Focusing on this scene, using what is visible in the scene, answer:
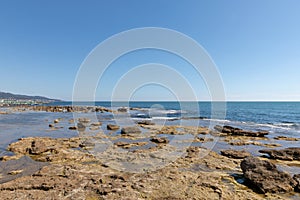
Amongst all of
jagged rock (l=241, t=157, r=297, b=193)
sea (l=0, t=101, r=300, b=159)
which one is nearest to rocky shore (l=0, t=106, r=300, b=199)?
jagged rock (l=241, t=157, r=297, b=193)

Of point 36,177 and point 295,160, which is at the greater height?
point 36,177

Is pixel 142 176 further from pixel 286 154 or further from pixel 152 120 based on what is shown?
pixel 152 120

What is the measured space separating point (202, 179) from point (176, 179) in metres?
1.15

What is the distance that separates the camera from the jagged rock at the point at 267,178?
7.06 m

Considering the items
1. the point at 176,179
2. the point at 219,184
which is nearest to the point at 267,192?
the point at 219,184

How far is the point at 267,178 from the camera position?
24.5 ft

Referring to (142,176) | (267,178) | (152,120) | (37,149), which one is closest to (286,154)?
(267,178)

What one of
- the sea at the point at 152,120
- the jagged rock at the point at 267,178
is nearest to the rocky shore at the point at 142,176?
the jagged rock at the point at 267,178

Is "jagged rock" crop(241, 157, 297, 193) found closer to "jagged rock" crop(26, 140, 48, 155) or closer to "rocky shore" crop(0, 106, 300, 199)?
"rocky shore" crop(0, 106, 300, 199)

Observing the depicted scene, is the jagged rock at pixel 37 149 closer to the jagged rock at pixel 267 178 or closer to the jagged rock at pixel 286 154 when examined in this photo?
the jagged rock at pixel 267 178

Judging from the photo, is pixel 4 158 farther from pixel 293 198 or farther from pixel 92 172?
pixel 293 198

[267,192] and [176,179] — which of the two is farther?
[176,179]

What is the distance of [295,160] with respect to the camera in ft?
39.9

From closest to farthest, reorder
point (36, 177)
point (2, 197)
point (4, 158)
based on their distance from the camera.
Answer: point (2, 197)
point (36, 177)
point (4, 158)
